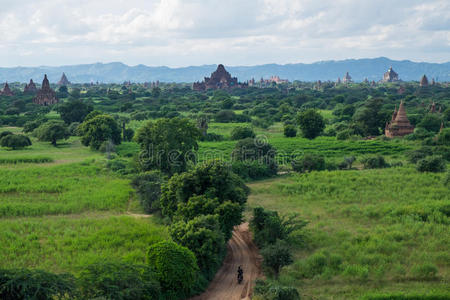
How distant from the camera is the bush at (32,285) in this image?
11727 millimetres

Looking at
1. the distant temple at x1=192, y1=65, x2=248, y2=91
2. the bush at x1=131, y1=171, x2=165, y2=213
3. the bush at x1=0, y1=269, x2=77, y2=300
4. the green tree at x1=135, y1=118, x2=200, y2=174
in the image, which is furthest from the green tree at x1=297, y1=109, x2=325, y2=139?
the distant temple at x1=192, y1=65, x2=248, y2=91

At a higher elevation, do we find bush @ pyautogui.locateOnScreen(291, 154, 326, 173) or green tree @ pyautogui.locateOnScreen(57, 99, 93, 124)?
green tree @ pyautogui.locateOnScreen(57, 99, 93, 124)

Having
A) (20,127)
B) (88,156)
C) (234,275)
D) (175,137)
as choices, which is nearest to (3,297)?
(234,275)

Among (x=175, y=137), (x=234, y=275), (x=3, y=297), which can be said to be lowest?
(x=234, y=275)

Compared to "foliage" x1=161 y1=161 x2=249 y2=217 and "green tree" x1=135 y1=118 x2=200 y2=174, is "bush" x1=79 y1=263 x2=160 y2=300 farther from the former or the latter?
"green tree" x1=135 y1=118 x2=200 y2=174

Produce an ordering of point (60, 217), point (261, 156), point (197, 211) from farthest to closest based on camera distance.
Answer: point (261, 156)
point (60, 217)
point (197, 211)

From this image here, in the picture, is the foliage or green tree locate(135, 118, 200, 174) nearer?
the foliage

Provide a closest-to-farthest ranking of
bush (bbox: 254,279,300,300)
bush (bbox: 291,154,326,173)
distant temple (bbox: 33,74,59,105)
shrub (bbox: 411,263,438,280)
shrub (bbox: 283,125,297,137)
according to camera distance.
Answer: bush (bbox: 254,279,300,300), shrub (bbox: 411,263,438,280), bush (bbox: 291,154,326,173), shrub (bbox: 283,125,297,137), distant temple (bbox: 33,74,59,105)

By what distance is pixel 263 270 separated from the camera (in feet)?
58.3

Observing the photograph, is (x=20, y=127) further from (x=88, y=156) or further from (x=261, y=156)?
(x=261, y=156)

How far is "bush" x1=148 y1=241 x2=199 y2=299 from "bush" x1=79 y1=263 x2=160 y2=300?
1.51 ft

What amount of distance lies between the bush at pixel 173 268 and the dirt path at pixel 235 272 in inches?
37.7

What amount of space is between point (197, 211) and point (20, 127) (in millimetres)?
56132

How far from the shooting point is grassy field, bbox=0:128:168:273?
18266mm
